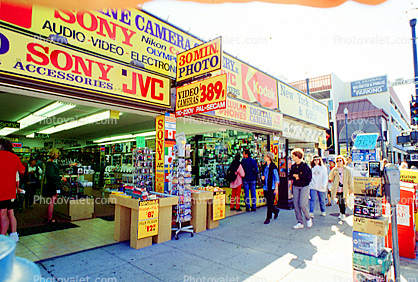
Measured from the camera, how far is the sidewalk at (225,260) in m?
3.53

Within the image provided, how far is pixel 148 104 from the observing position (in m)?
5.55

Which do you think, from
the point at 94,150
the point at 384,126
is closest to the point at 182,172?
the point at 94,150

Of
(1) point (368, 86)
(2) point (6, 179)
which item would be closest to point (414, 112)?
(2) point (6, 179)

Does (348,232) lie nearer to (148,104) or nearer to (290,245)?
(290,245)

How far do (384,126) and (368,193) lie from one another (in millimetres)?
35219

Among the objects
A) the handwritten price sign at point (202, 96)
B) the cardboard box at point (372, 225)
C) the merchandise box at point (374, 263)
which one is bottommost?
the merchandise box at point (374, 263)

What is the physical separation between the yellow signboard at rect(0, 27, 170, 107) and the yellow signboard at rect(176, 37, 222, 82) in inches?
26.1

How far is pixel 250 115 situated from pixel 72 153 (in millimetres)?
12378

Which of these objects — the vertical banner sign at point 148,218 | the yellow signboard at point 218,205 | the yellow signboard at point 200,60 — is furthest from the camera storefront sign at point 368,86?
the vertical banner sign at point 148,218

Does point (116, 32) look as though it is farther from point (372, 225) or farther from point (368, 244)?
point (368, 244)

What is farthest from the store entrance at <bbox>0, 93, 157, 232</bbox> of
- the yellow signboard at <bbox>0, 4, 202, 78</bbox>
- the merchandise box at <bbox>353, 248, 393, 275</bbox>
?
the merchandise box at <bbox>353, 248, 393, 275</bbox>

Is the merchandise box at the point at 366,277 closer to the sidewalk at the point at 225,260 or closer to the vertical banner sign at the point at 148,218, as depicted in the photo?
the sidewalk at the point at 225,260

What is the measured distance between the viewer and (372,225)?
3010 millimetres

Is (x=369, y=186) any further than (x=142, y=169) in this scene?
No
